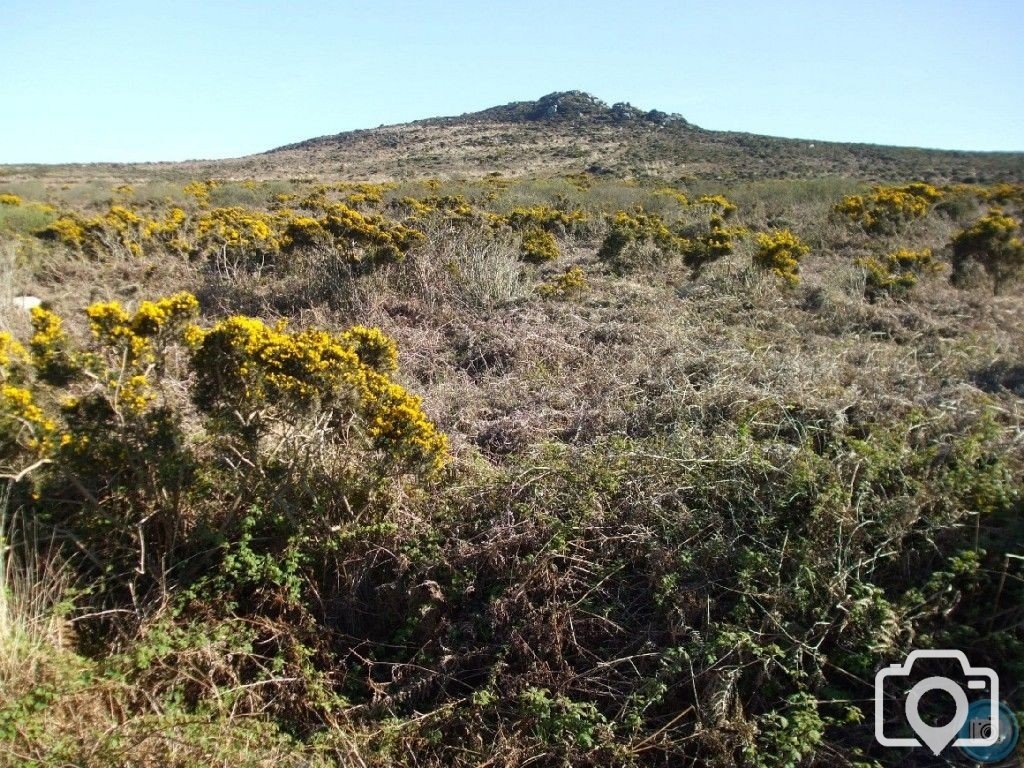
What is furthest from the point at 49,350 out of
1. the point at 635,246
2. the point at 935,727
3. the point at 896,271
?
the point at 896,271

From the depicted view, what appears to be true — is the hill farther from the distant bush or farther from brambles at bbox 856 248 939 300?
brambles at bbox 856 248 939 300

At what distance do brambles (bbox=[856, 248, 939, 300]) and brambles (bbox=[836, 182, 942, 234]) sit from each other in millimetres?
2645

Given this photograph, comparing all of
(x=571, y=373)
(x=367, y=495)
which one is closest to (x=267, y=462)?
(x=367, y=495)

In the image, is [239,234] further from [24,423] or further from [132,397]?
[132,397]

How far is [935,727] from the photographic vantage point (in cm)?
238

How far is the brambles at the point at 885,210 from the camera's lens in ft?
36.6

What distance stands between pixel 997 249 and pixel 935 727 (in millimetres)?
7487

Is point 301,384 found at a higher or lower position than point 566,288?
lower

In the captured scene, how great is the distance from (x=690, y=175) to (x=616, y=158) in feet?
→ 30.9

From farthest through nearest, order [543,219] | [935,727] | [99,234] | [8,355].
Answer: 1. [543,219]
2. [99,234]
3. [8,355]
4. [935,727]

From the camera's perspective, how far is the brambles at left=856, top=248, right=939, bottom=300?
23.8ft

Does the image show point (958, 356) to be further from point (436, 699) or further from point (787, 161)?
point (787, 161)

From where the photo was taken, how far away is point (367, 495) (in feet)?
11.8

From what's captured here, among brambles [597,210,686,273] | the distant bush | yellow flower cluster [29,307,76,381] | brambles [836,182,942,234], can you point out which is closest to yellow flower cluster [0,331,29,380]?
yellow flower cluster [29,307,76,381]
